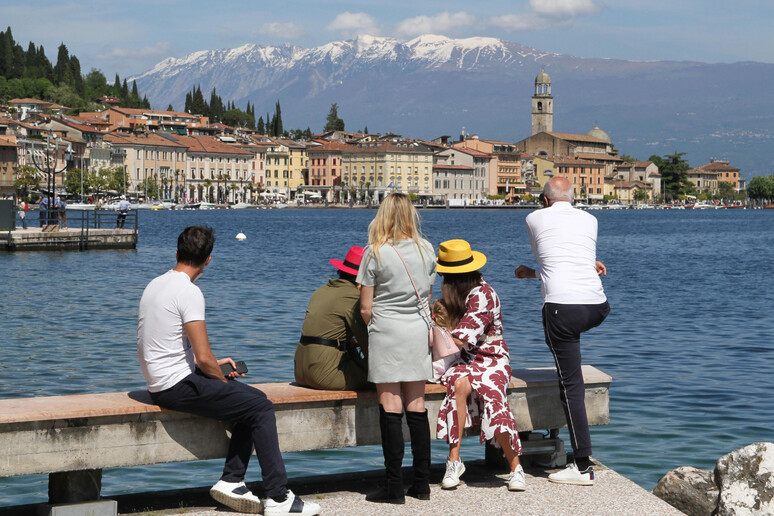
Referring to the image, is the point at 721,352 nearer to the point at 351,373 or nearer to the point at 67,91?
the point at 351,373

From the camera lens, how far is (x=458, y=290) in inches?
241

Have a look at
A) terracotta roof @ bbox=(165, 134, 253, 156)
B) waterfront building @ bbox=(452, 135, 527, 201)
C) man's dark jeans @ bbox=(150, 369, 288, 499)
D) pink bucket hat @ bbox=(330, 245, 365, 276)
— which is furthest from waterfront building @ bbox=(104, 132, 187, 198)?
man's dark jeans @ bbox=(150, 369, 288, 499)

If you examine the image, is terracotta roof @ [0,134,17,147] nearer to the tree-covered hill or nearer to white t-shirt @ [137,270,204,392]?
the tree-covered hill

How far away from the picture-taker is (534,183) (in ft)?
589

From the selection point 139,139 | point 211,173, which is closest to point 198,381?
point 139,139

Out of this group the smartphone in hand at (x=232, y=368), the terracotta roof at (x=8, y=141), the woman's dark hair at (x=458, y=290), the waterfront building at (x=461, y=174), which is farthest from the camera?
the waterfront building at (x=461, y=174)

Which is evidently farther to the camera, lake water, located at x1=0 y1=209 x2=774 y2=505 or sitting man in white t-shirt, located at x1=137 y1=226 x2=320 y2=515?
lake water, located at x1=0 y1=209 x2=774 y2=505

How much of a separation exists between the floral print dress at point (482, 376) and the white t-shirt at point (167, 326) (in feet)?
4.83

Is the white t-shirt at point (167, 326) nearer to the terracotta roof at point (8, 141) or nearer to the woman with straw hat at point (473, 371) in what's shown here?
the woman with straw hat at point (473, 371)

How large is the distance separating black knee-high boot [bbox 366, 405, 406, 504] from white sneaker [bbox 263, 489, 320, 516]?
457mm

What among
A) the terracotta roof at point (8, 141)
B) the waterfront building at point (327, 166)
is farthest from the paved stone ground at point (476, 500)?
the waterfront building at point (327, 166)

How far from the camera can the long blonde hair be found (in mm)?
5613

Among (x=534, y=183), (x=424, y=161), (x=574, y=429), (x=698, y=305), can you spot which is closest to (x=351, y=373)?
(x=574, y=429)

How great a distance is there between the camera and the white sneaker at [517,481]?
5863mm
